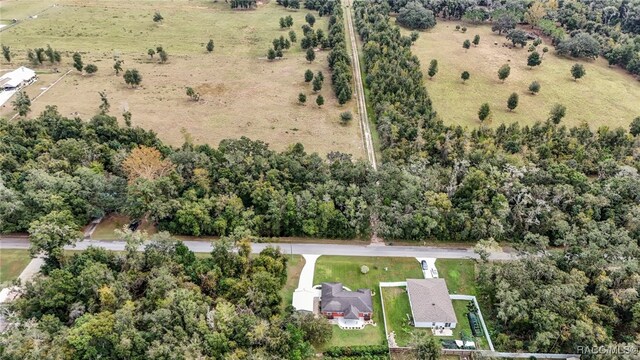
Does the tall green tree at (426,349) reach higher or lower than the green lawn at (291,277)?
higher

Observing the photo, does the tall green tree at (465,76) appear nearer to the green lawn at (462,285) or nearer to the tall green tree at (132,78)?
the green lawn at (462,285)

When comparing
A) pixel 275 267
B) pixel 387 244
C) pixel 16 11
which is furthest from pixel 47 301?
pixel 16 11

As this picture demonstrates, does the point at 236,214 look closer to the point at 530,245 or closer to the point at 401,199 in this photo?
the point at 401,199

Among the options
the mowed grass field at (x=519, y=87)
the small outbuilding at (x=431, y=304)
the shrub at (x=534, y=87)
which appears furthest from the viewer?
the shrub at (x=534, y=87)

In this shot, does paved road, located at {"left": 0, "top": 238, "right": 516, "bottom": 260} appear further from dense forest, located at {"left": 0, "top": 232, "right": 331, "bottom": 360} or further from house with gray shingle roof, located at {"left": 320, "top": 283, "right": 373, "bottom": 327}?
house with gray shingle roof, located at {"left": 320, "top": 283, "right": 373, "bottom": 327}


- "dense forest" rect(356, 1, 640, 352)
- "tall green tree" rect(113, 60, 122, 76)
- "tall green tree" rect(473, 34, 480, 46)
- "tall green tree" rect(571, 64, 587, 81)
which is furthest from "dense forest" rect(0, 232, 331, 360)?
"tall green tree" rect(473, 34, 480, 46)

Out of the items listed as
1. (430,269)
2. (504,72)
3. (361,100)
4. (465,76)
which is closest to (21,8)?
(361,100)

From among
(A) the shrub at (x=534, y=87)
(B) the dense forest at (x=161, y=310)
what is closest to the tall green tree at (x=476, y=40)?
(A) the shrub at (x=534, y=87)
